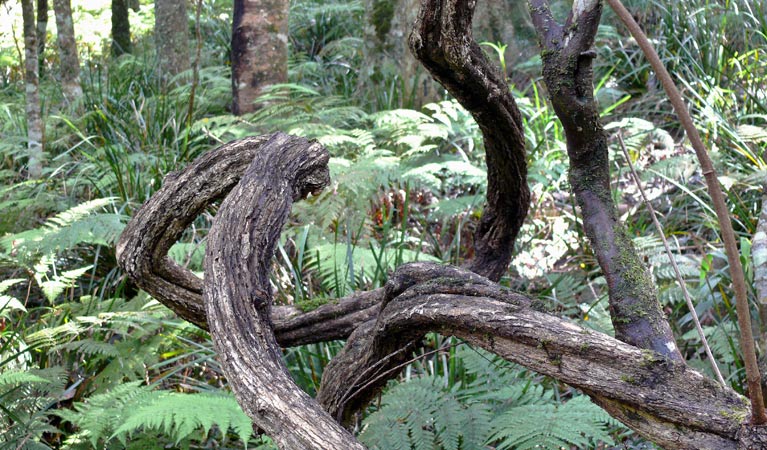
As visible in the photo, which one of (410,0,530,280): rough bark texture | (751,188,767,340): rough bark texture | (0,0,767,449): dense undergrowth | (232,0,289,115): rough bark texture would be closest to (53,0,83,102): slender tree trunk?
(0,0,767,449): dense undergrowth

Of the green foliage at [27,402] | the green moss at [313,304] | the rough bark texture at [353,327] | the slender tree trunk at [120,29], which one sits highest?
the slender tree trunk at [120,29]

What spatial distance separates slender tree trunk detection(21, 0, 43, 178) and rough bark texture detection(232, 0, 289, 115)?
1585 millimetres

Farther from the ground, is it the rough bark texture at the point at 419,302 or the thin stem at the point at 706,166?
the thin stem at the point at 706,166

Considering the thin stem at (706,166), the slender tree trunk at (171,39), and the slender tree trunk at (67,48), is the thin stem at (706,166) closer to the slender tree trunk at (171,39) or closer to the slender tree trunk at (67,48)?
the slender tree trunk at (67,48)

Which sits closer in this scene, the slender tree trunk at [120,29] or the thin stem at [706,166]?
the thin stem at [706,166]

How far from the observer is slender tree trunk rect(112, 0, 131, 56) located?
449 inches

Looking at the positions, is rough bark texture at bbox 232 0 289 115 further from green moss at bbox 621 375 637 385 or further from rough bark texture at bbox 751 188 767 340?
green moss at bbox 621 375 637 385

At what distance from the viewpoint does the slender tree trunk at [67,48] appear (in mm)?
6422

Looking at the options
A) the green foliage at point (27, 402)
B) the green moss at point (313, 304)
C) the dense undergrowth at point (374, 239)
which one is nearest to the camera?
the green moss at point (313, 304)

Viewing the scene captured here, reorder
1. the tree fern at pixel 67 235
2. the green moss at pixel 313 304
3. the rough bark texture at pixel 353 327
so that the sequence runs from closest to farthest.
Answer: the rough bark texture at pixel 353 327 < the green moss at pixel 313 304 < the tree fern at pixel 67 235

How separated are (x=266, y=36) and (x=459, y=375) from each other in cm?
376

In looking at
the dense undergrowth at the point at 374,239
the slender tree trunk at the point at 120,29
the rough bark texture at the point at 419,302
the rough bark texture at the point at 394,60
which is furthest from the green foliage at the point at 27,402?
the slender tree trunk at the point at 120,29

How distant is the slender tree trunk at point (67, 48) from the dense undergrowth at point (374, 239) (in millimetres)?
242

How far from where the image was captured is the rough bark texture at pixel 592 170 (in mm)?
1688
